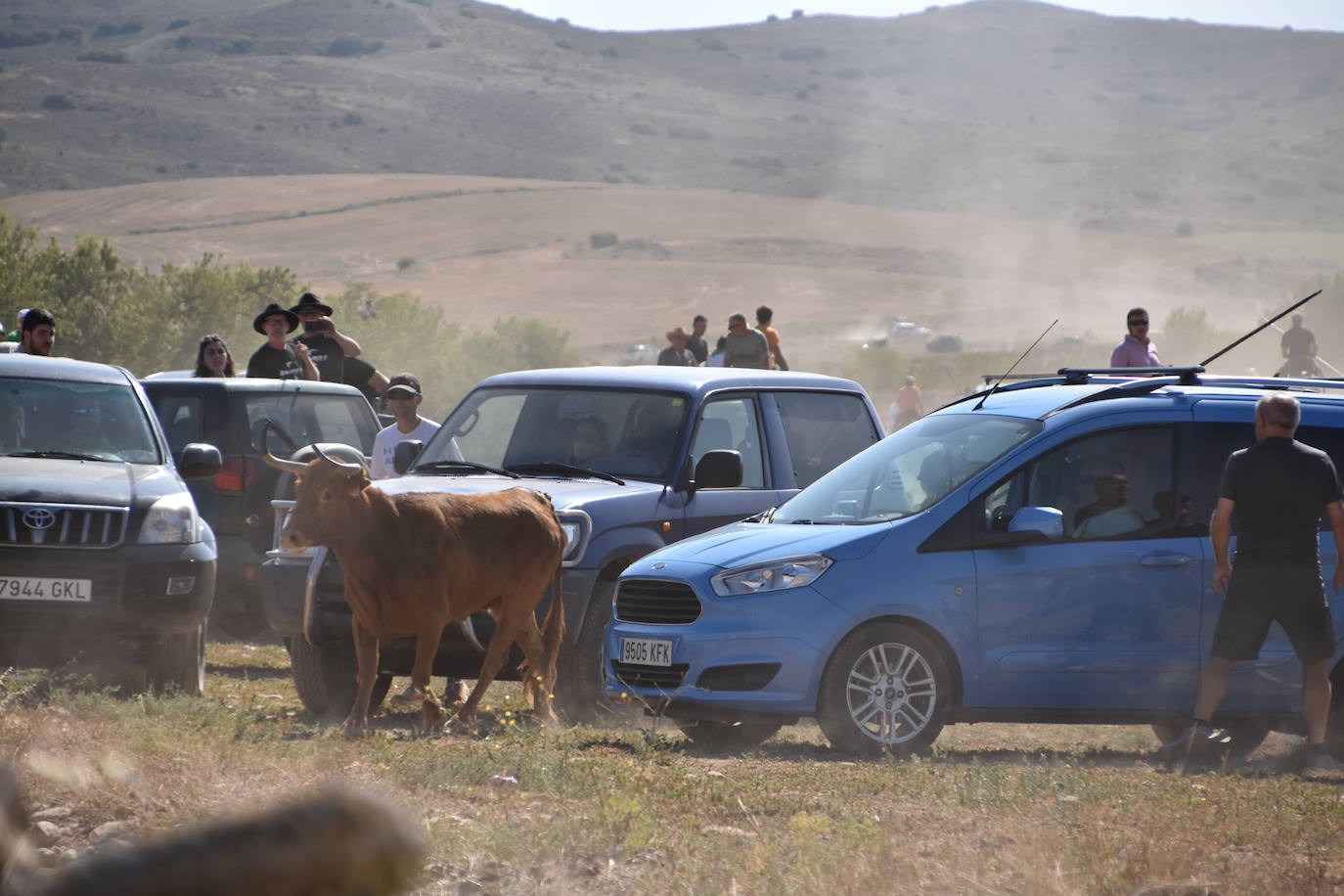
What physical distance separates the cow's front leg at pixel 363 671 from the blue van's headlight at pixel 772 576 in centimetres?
175

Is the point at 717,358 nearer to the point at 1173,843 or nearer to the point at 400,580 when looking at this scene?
the point at 400,580

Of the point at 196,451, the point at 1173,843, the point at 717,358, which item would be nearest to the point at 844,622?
the point at 1173,843

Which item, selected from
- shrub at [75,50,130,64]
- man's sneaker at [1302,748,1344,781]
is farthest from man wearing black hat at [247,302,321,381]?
shrub at [75,50,130,64]

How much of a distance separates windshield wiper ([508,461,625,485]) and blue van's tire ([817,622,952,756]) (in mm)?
2241

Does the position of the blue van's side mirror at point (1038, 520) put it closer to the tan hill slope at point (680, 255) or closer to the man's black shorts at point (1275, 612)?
the man's black shorts at point (1275, 612)

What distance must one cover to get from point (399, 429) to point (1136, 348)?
6.93 m

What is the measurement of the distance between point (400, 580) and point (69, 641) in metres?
2.50

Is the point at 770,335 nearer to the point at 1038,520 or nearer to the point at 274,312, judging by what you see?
the point at 274,312

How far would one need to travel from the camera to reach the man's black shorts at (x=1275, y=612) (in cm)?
798

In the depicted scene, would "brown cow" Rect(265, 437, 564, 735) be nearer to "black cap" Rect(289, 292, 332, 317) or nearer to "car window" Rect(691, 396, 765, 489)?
"car window" Rect(691, 396, 765, 489)

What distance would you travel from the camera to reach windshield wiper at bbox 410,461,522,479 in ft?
32.8

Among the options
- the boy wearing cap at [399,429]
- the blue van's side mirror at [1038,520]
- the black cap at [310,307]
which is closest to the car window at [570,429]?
the boy wearing cap at [399,429]

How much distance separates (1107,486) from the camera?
859cm

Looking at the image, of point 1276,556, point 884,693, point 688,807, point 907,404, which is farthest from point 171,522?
point 907,404
